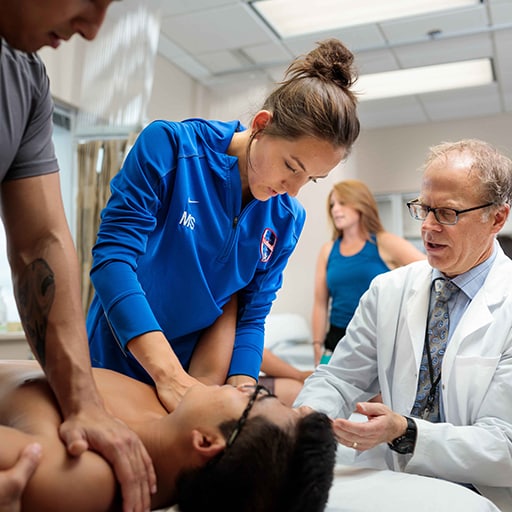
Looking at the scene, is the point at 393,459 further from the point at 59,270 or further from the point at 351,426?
the point at 59,270

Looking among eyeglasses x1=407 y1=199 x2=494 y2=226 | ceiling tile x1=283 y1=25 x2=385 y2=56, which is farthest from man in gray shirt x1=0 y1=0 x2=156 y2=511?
ceiling tile x1=283 y1=25 x2=385 y2=56

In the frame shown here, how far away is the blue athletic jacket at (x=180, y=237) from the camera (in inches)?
51.3

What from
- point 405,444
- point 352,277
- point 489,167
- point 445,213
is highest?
point 489,167

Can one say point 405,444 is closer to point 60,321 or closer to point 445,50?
point 60,321

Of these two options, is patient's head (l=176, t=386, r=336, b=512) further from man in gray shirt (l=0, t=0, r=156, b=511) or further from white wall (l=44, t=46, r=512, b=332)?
white wall (l=44, t=46, r=512, b=332)

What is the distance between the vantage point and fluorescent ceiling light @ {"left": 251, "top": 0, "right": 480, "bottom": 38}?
154 inches

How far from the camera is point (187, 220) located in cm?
138

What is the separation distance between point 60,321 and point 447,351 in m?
0.97

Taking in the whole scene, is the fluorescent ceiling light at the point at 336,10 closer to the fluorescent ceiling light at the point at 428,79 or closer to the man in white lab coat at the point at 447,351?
the fluorescent ceiling light at the point at 428,79

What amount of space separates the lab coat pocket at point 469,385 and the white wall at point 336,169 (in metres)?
3.74

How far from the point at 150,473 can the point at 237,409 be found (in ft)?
0.60

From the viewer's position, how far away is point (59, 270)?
1.13 meters

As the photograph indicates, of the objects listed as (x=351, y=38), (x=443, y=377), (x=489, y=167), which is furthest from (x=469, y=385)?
(x=351, y=38)

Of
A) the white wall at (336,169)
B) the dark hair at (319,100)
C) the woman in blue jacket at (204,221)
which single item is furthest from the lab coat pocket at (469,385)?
the white wall at (336,169)
